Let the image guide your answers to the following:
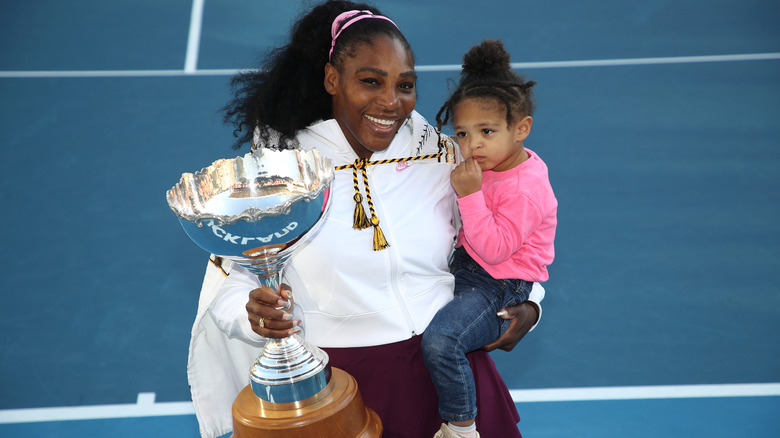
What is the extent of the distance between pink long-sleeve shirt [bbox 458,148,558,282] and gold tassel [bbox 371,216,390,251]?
0.76 feet

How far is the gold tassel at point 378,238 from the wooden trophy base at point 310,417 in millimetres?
411

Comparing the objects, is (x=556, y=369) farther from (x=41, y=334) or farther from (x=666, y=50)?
(x=666, y=50)

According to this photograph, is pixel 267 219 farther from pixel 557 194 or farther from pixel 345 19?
pixel 557 194

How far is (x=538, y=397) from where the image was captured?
3.86 meters

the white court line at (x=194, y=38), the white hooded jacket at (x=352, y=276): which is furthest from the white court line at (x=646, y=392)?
the white court line at (x=194, y=38)

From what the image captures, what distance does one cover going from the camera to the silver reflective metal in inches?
69.3

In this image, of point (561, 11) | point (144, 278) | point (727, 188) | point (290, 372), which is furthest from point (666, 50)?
point (290, 372)

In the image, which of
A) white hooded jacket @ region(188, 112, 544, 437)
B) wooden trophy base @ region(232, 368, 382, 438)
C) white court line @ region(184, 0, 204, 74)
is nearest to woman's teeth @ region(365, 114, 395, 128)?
white hooded jacket @ region(188, 112, 544, 437)

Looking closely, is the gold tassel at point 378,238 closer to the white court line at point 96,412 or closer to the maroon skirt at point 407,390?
the maroon skirt at point 407,390

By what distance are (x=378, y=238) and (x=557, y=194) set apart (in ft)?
10.9

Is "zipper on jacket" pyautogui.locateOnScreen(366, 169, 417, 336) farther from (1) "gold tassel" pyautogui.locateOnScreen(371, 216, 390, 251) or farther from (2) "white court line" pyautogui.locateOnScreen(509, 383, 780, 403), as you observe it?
(2) "white court line" pyautogui.locateOnScreen(509, 383, 780, 403)

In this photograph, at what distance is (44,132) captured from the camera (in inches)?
241

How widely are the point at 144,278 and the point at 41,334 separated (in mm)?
626

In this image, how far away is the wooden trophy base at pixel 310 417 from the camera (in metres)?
1.84
